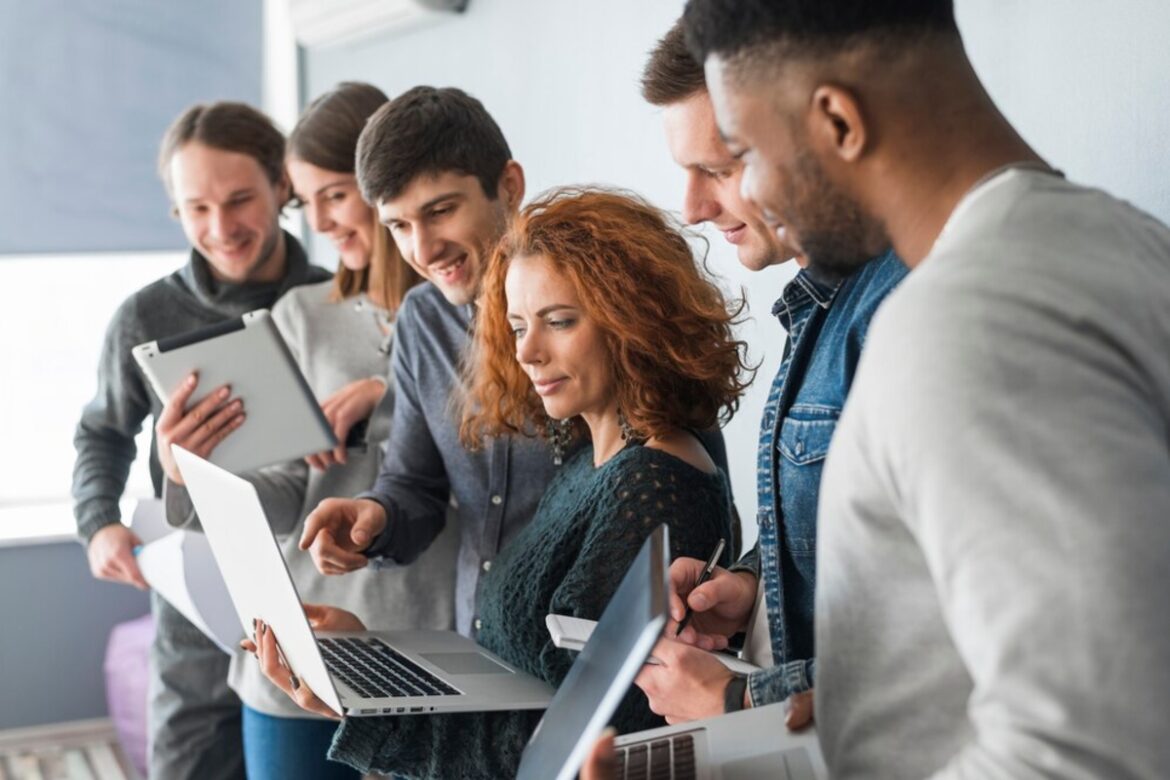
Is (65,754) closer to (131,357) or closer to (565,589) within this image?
(131,357)

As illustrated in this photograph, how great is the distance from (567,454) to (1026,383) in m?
1.08

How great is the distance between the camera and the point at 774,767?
2.81 feet

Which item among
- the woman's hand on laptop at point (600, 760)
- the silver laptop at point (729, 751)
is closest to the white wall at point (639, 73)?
the silver laptop at point (729, 751)

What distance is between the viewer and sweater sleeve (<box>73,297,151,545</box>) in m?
2.37

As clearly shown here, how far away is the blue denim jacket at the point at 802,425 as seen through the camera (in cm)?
113

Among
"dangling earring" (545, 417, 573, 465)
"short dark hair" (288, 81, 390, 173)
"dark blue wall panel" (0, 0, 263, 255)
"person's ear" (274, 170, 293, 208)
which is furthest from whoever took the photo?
"dark blue wall panel" (0, 0, 263, 255)

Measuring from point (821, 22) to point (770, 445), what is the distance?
540 millimetres

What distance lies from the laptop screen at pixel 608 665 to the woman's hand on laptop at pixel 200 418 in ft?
3.62

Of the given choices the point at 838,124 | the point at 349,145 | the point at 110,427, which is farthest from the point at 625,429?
the point at 110,427

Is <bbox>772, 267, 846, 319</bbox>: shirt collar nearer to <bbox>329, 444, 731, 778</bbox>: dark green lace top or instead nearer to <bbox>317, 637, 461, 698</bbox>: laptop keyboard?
<bbox>329, 444, 731, 778</bbox>: dark green lace top

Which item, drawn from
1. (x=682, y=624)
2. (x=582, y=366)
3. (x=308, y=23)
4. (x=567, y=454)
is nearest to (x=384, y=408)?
(x=567, y=454)

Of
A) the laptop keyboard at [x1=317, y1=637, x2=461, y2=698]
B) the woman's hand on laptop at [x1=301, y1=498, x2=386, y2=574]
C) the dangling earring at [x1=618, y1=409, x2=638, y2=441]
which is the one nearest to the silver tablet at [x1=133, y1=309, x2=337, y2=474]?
the woman's hand on laptop at [x1=301, y1=498, x2=386, y2=574]

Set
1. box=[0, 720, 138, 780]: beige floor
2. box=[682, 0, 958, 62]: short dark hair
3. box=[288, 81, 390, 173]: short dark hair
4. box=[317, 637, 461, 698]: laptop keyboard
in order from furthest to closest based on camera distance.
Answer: box=[0, 720, 138, 780]: beige floor → box=[288, 81, 390, 173]: short dark hair → box=[317, 637, 461, 698]: laptop keyboard → box=[682, 0, 958, 62]: short dark hair

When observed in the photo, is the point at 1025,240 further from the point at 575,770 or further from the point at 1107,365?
the point at 575,770
